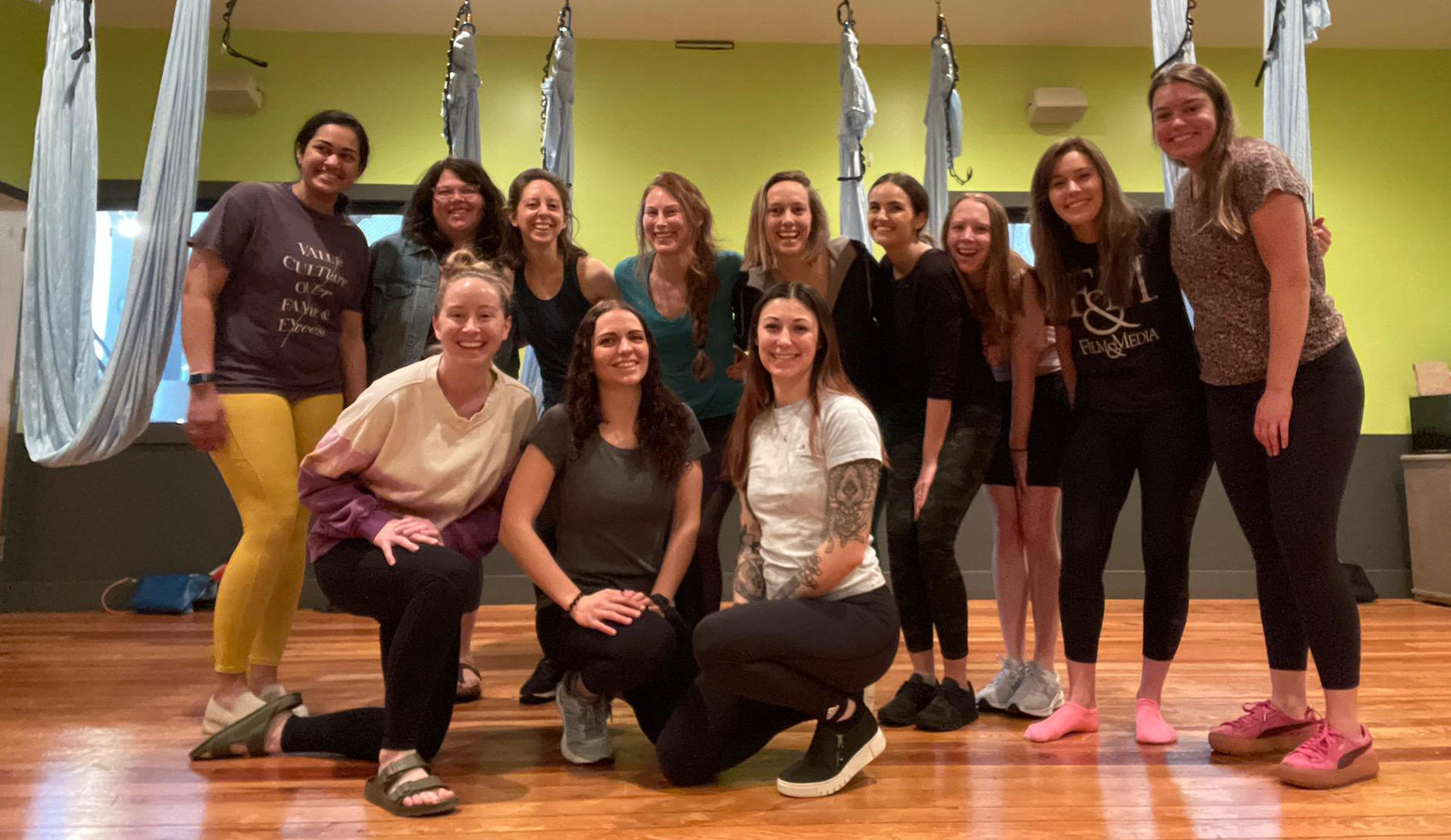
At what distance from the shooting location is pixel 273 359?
2.18 metres

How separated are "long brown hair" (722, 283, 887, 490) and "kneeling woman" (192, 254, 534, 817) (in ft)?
1.49

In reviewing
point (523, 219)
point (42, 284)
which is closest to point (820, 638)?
point (523, 219)

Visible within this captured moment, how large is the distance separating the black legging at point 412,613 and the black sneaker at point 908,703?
39.4 inches

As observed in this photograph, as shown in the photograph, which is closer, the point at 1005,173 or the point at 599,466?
the point at 599,466

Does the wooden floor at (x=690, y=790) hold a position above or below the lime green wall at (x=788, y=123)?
below

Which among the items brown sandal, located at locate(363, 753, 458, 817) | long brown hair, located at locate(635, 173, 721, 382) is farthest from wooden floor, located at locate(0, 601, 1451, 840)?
long brown hair, located at locate(635, 173, 721, 382)

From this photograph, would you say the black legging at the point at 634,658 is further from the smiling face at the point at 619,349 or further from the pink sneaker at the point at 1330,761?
the pink sneaker at the point at 1330,761

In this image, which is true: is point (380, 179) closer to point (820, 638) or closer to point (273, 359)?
point (273, 359)

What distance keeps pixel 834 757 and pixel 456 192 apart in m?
1.61

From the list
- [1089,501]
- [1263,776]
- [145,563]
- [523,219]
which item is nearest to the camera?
[1263,776]

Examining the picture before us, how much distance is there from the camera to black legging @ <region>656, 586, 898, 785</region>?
1.74 m

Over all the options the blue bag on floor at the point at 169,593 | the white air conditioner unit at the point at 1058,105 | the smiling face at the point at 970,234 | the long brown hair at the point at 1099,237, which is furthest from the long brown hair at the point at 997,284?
the blue bag on floor at the point at 169,593

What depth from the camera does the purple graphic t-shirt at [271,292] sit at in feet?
7.07

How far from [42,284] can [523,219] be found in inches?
58.1
